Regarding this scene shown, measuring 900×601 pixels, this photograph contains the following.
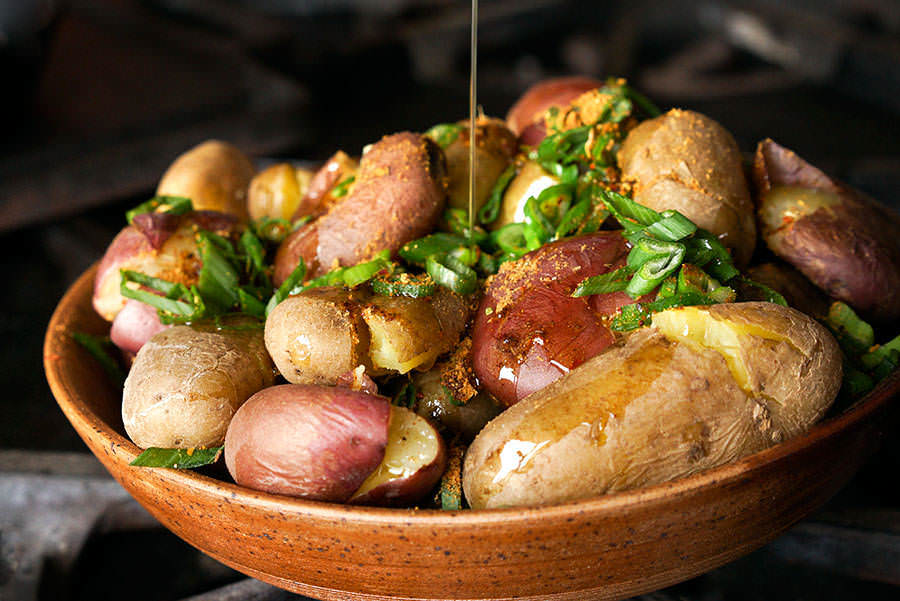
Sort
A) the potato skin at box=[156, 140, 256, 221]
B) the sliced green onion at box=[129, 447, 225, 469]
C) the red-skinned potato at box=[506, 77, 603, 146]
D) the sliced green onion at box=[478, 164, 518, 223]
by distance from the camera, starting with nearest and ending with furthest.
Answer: the sliced green onion at box=[129, 447, 225, 469] → the sliced green onion at box=[478, 164, 518, 223] → the red-skinned potato at box=[506, 77, 603, 146] → the potato skin at box=[156, 140, 256, 221]

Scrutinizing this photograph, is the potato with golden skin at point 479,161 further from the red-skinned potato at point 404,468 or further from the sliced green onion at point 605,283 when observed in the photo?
the red-skinned potato at point 404,468

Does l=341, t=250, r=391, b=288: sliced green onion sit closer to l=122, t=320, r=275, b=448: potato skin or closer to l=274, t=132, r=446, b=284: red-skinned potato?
l=274, t=132, r=446, b=284: red-skinned potato

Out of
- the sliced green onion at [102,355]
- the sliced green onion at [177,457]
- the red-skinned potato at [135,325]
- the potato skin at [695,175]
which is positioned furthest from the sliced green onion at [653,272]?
the sliced green onion at [102,355]

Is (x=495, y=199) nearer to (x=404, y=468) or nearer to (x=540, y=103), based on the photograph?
(x=540, y=103)

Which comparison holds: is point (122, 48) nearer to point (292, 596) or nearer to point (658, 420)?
point (292, 596)

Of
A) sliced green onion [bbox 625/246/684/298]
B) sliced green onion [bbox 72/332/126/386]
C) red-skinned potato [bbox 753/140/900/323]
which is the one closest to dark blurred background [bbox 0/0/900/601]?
sliced green onion [bbox 72/332/126/386]

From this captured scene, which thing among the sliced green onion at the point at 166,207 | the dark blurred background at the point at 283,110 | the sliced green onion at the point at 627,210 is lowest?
the dark blurred background at the point at 283,110

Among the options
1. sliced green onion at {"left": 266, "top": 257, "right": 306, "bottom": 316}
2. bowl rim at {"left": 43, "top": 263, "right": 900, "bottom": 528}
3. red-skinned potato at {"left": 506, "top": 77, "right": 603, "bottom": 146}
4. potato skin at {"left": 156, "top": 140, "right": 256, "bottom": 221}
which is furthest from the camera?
potato skin at {"left": 156, "top": 140, "right": 256, "bottom": 221}
